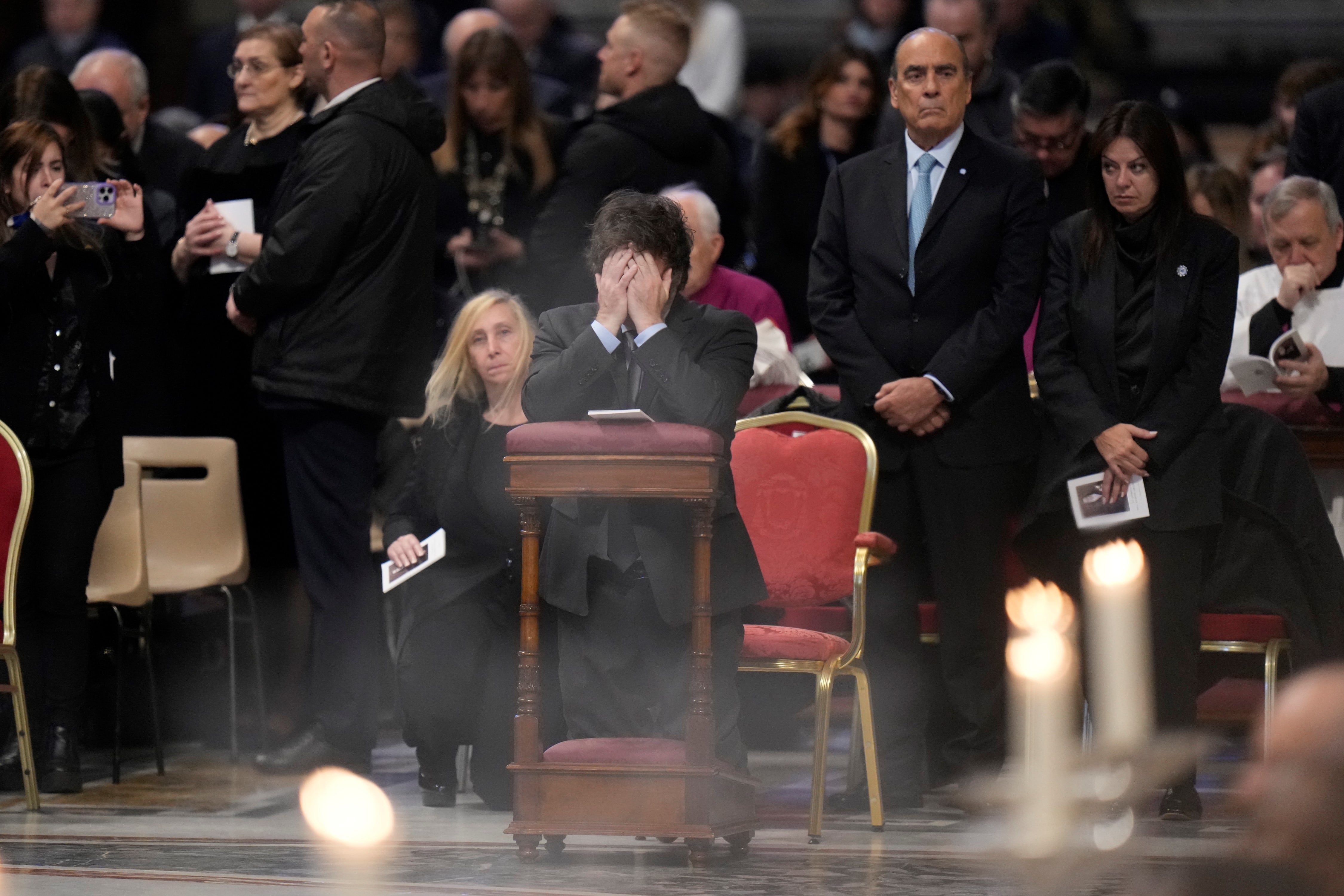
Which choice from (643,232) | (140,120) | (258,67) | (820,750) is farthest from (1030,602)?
(140,120)

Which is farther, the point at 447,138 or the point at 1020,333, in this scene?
the point at 447,138

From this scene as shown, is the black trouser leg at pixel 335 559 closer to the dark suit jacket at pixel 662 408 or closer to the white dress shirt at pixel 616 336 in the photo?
the dark suit jacket at pixel 662 408

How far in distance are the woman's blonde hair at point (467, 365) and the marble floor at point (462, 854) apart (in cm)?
120

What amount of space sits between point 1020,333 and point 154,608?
130 inches

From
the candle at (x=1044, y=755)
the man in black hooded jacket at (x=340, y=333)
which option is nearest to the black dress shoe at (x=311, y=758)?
the man in black hooded jacket at (x=340, y=333)

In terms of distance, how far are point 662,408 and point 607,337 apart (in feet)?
0.76

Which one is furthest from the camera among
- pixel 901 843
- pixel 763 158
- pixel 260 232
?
pixel 763 158

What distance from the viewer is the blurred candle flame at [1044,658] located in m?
1.61

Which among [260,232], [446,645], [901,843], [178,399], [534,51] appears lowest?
[901,843]

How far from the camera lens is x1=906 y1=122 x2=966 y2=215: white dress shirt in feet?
18.5

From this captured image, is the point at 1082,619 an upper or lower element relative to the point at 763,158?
lower

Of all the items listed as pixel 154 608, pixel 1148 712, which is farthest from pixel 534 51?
pixel 1148 712

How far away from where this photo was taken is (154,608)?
691 centimetres

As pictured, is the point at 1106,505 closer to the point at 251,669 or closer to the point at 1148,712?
the point at 1148,712
